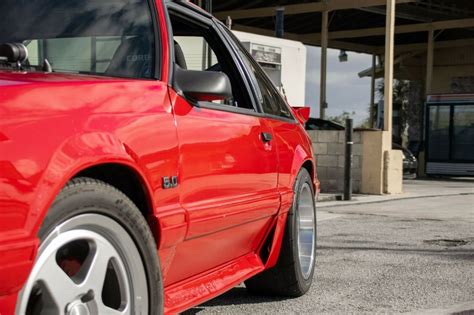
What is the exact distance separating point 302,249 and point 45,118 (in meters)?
2.99

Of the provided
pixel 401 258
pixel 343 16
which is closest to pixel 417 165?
pixel 343 16

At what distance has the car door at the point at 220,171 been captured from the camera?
314cm

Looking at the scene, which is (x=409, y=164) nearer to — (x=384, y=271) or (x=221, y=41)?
(x=384, y=271)

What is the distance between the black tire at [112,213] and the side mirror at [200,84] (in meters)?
0.77

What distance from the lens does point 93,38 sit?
3.23 metres

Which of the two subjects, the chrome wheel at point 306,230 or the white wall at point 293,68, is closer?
the chrome wheel at point 306,230

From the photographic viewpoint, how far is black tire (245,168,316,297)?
14.8ft

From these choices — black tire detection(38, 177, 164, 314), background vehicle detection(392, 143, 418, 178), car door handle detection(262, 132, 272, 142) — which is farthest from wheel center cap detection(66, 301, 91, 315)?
background vehicle detection(392, 143, 418, 178)

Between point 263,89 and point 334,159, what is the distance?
9.92 meters

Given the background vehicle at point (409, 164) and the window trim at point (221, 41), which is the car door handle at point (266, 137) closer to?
the window trim at point (221, 41)

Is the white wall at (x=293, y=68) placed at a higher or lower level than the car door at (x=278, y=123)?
higher

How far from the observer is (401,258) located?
6.37 m

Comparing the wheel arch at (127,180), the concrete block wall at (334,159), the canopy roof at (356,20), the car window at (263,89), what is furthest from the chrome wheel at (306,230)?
the canopy roof at (356,20)

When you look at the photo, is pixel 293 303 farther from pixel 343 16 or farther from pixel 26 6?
pixel 343 16
